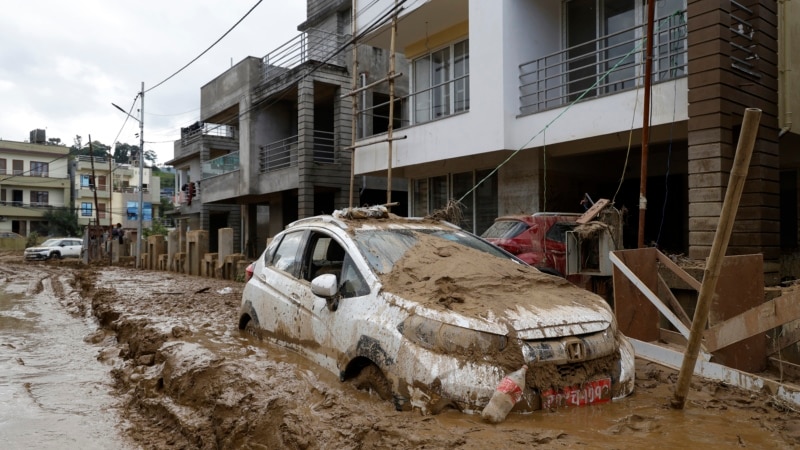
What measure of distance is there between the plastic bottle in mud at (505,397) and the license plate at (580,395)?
0.22 m

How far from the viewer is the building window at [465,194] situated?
1402 centimetres

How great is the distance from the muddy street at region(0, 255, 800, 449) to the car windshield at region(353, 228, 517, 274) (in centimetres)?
96

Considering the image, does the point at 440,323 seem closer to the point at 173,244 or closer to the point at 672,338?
the point at 672,338

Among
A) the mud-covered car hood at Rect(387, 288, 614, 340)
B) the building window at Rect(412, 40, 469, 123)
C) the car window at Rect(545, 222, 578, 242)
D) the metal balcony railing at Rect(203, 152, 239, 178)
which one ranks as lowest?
the mud-covered car hood at Rect(387, 288, 614, 340)

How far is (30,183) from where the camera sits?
5297 cm

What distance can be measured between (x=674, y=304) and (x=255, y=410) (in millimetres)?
4072

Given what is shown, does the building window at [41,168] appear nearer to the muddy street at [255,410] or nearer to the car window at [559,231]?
the muddy street at [255,410]

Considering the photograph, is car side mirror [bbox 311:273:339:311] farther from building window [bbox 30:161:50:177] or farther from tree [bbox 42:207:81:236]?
building window [bbox 30:161:50:177]

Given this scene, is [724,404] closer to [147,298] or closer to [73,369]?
[73,369]

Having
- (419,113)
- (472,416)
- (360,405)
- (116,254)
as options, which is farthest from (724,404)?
(116,254)

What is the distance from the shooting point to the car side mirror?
4137 millimetres

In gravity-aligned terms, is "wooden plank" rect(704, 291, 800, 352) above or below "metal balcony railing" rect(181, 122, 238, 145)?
below

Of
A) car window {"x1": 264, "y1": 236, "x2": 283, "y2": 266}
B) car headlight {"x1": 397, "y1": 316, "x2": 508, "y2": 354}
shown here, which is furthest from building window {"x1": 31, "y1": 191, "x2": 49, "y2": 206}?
car headlight {"x1": 397, "y1": 316, "x2": 508, "y2": 354}

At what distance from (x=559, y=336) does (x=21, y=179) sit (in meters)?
60.8
